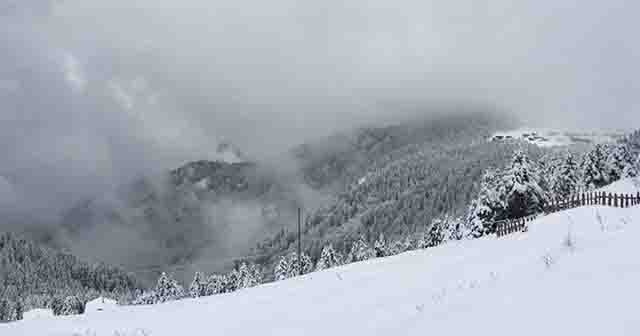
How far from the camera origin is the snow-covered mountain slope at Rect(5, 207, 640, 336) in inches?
285

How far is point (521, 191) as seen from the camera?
4909 centimetres

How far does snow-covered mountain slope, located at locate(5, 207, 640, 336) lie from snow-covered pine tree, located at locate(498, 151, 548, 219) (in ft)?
75.7

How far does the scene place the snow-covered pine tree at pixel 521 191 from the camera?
49.1m

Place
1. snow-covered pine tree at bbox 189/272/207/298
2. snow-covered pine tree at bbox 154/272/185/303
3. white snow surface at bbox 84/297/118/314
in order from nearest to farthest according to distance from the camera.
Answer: white snow surface at bbox 84/297/118/314, snow-covered pine tree at bbox 154/272/185/303, snow-covered pine tree at bbox 189/272/207/298

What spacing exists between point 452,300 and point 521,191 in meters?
41.5

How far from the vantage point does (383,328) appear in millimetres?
10000

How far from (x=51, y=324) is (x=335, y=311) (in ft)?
30.6

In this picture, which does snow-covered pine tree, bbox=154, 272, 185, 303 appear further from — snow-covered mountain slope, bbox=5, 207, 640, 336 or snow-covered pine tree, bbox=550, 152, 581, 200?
snow-covered mountain slope, bbox=5, 207, 640, 336

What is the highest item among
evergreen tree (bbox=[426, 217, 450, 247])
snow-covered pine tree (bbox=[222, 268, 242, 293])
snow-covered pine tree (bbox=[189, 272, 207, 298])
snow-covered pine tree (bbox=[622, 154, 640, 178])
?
snow-covered pine tree (bbox=[622, 154, 640, 178])

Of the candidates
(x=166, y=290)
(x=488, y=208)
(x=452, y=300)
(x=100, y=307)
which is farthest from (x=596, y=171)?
(x=166, y=290)

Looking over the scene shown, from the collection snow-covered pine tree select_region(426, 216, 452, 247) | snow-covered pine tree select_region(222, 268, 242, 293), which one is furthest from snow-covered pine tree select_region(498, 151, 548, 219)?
snow-covered pine tree select_region(222, 268, 242, 293)

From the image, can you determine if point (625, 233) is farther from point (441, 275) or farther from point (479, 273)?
point (441, 275)

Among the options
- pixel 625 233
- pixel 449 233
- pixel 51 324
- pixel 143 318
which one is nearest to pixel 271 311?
pixel 143 318

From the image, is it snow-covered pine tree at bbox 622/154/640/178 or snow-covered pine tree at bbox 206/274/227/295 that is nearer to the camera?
snow-covered pine tree at bbox 622/154/640/178
